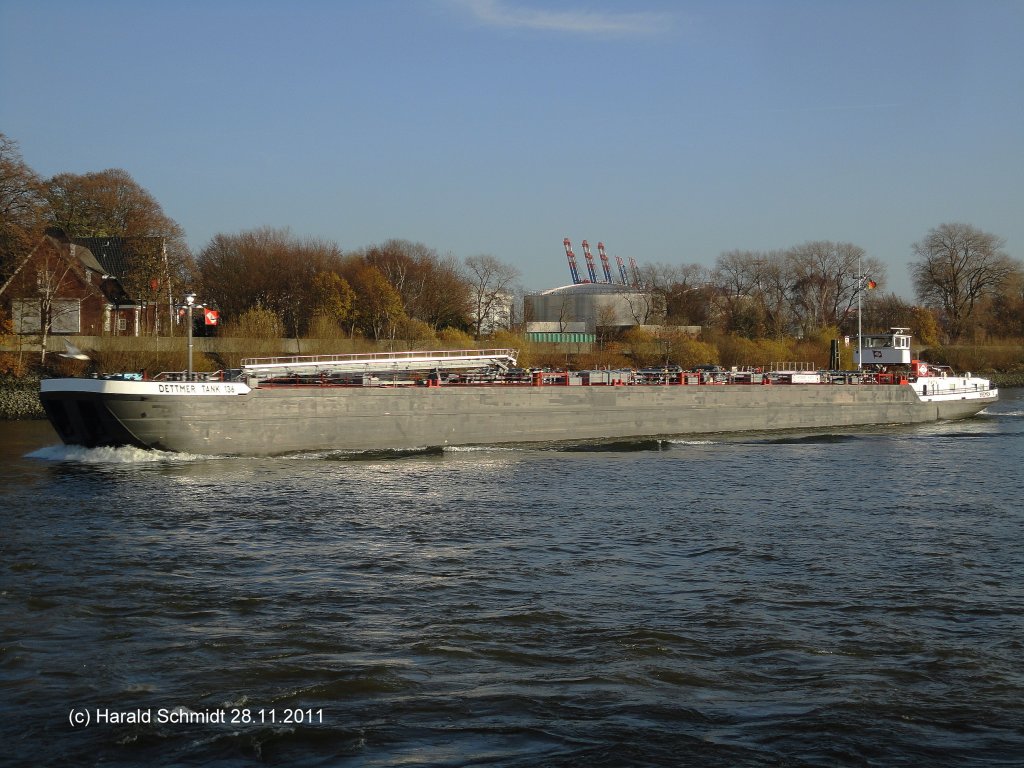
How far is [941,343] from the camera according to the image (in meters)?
112

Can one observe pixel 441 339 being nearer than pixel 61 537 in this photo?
No

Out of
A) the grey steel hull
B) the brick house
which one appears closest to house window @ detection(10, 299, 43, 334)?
the brick house

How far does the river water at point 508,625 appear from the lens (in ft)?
35.2

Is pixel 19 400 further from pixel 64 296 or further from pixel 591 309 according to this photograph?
pixel 591 309

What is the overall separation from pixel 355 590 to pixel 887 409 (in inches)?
1649

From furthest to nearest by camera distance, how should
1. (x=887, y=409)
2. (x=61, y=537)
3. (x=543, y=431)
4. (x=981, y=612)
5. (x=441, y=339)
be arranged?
1. (x=441, y=339)
2. (x=887, y=409)
3. (x=543, y=431)
4. (x=61, y=537)
5. (x=981, y=612)

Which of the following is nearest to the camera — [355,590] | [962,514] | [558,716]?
[558,716]

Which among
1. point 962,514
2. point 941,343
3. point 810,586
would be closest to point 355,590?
point 810,586

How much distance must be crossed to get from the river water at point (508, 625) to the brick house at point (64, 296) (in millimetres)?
37472

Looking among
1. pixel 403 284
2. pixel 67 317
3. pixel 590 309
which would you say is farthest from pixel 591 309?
pixel 67 317

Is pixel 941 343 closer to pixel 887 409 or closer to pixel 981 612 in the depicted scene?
pixel 887 409

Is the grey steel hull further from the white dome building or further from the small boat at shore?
the white dome building

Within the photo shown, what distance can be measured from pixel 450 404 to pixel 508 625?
23390 mm

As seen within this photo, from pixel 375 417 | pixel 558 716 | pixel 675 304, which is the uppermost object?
pixel 675 304
